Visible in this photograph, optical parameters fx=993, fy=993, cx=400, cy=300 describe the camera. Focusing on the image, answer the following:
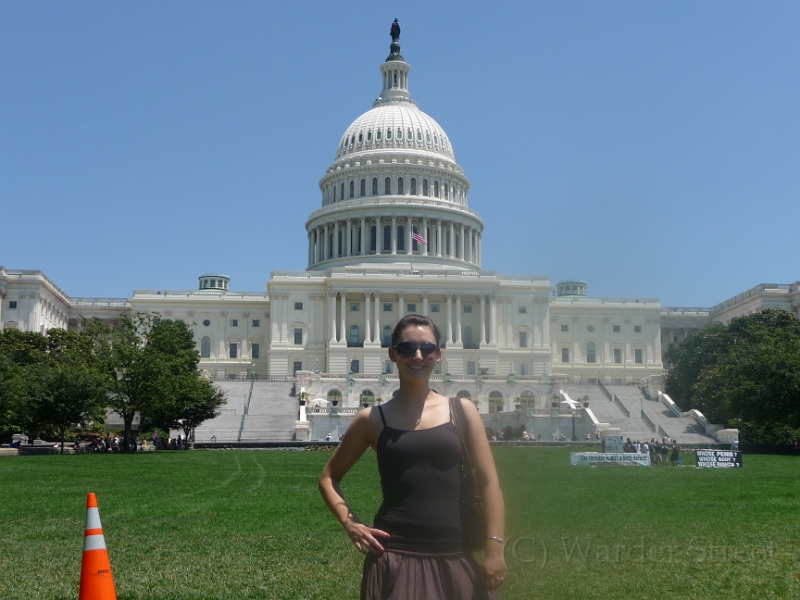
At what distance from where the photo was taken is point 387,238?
132750 millimetres

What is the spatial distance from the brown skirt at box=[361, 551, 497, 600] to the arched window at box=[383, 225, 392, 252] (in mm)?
124637

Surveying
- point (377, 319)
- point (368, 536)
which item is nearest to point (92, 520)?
point (368, 536)

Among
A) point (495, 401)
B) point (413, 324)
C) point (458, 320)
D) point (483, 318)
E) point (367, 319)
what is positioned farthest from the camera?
point (483, 318)

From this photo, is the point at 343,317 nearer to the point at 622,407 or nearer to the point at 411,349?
the point at 622,407

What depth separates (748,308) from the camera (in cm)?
13075

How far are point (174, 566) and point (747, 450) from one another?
5773 centimetres

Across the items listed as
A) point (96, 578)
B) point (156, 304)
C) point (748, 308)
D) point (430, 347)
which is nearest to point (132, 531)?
point (96, 578)

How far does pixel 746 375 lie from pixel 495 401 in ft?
117

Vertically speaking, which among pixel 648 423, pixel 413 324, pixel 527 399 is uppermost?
pixel 527 399

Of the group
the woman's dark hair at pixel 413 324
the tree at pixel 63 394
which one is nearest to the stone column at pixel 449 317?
the tree at pixel 63 394

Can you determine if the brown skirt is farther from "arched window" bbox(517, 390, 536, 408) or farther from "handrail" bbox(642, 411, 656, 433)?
"arched window" bbox(517, 390, 536, 408)

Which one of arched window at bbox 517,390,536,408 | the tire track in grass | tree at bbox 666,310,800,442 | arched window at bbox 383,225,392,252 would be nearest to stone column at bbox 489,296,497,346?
arched window at bbox 517,390,536,408

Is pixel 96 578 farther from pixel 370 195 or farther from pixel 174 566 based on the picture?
pixel 370 195

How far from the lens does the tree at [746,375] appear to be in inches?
2461
